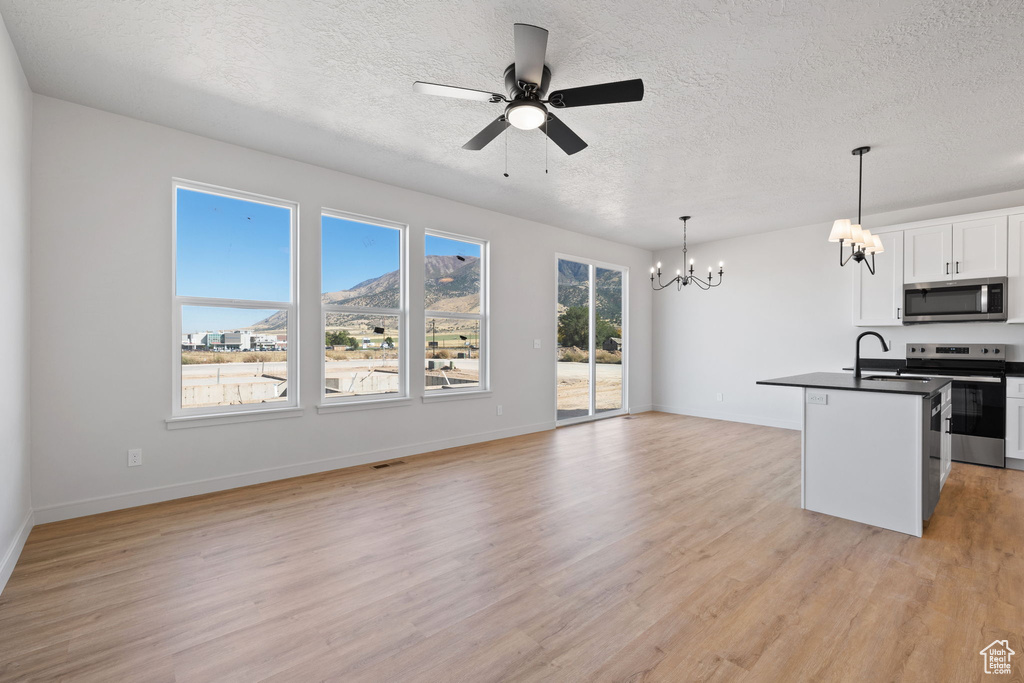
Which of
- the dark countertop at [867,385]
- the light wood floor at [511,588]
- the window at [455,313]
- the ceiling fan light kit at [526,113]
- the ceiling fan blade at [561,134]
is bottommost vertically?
the light wood floor at [511,588]

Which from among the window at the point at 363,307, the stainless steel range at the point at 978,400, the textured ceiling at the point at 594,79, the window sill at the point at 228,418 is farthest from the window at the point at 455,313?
the stainless steel range at the point at 978,400

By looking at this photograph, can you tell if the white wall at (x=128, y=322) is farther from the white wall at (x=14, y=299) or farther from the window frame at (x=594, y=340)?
the window frame at (x=594, y=340)

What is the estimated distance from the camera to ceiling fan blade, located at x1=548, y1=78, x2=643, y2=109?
2.26 meters

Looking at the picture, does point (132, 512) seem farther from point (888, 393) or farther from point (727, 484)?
point (888, 393)

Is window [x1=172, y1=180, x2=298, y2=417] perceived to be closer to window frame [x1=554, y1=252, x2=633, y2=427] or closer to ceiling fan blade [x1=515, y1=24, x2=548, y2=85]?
ceiling fan blade [x1=515, y1=24, x2=548, y2=85]

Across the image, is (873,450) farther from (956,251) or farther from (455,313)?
(455,313)

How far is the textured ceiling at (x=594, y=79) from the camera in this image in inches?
88.7

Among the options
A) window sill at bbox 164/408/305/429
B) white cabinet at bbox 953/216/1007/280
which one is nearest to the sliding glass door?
window sill at bbox 164/408/305/429

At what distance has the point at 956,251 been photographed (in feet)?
16.0

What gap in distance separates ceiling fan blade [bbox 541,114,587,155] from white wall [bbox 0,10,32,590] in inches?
109

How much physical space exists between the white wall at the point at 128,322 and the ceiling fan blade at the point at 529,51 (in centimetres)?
273

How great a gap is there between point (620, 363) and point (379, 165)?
4.90 meters

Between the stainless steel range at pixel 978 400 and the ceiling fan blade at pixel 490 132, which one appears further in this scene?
the stainless steel range at pixel 978 400

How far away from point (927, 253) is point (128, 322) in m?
7.63
